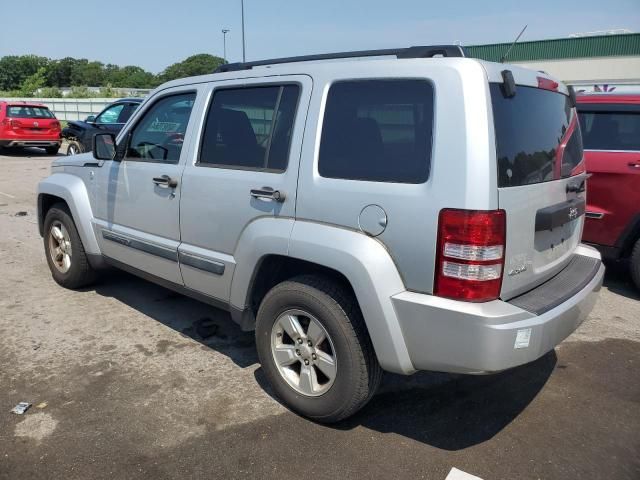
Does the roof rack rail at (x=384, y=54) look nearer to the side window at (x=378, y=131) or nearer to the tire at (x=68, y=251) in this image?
the side window at (x=378, y=131)

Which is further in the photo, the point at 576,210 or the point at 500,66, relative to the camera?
the point at 576,210

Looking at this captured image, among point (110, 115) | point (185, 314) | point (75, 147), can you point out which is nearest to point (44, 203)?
point (185, 314)

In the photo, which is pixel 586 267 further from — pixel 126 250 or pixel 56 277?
pixel 56 277

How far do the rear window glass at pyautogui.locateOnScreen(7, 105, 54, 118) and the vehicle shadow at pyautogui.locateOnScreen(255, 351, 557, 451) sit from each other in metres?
16.4

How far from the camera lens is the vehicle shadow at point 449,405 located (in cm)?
304

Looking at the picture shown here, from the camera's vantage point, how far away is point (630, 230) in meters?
5.16

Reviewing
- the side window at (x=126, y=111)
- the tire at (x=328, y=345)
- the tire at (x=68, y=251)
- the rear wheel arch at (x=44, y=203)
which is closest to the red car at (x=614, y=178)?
the tire at (x=328, y=345)

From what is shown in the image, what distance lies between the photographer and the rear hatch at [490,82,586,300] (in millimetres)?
2574

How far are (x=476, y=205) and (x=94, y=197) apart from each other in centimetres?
339

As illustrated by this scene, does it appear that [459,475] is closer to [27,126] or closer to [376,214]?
[376,214]

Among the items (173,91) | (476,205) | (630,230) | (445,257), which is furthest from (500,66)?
(630,230)

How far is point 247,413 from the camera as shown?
126 inches

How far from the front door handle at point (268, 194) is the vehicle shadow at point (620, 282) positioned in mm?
3618

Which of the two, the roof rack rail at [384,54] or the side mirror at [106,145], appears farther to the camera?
the side mirror at [106,145]
